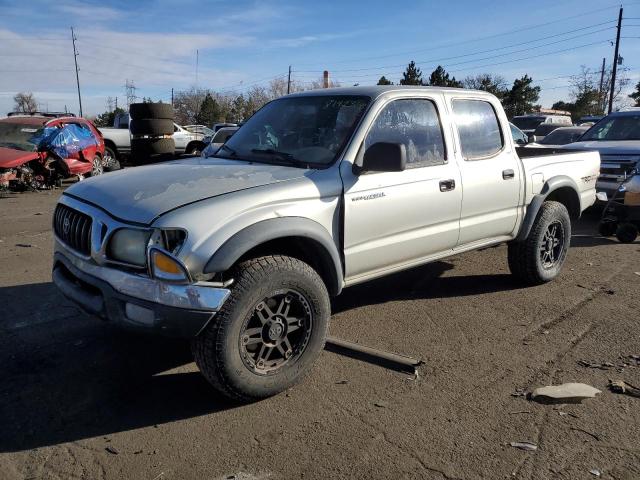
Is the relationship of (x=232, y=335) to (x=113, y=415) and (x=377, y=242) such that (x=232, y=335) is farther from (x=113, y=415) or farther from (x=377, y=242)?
(x=377, y=242)

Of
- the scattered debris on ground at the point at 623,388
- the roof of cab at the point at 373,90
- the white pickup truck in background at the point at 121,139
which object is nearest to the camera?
the scattered debris on ground at the point at 623,388

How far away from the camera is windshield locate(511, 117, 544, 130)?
23016 millimetres

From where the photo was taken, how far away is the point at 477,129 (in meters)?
4.75

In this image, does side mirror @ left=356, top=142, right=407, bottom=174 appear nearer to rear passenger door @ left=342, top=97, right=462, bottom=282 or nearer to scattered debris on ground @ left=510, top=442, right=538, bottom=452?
rear passenger door @ left=342, top=97, right=462, bottom=282

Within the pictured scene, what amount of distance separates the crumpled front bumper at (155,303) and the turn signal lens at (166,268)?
0.04m

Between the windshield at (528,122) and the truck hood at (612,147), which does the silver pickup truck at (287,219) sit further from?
the windshield at (528,122)

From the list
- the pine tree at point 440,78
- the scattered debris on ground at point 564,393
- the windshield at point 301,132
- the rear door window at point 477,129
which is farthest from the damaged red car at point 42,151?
the pine tree at point 440,78

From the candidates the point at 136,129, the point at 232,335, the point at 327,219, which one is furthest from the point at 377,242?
the point at 136,129

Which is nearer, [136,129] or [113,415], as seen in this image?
[113,415]

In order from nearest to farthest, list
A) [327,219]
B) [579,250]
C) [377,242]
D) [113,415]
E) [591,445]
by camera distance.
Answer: [591,445] → [113,415] → [327,219] → [377,242] → [579,250]

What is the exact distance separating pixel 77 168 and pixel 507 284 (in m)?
10.7

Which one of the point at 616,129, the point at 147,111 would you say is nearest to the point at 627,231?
the point at 616,129

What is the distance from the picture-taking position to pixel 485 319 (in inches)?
182

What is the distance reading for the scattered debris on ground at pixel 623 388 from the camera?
3.39 metres
